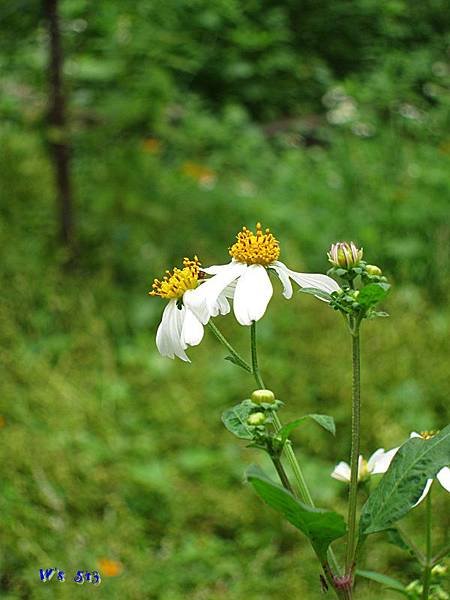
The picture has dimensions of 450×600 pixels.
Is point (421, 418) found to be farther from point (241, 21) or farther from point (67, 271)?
point (241, 21)

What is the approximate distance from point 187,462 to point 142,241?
1.01 metres

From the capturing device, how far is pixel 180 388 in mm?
2064

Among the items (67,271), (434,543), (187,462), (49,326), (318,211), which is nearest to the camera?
(434,543)

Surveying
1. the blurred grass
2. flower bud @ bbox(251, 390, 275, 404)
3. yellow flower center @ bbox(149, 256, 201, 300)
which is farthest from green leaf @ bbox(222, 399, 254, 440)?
the blurred grass

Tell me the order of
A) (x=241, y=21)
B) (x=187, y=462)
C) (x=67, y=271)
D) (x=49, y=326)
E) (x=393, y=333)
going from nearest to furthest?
(x=187, y=462) → (x=393, y=333) → (x=49, y=326) → (x=67, y=271) → (x=241, y=21)

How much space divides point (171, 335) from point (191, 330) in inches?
1.7

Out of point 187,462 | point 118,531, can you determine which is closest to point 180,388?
point 187,462

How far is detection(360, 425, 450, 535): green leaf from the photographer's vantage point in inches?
24.0

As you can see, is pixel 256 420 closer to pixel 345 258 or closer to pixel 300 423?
pixel 300 423

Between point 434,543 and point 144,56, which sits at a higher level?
point 144,56

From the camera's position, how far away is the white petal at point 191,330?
62cm

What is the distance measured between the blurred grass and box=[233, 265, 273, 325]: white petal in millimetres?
960

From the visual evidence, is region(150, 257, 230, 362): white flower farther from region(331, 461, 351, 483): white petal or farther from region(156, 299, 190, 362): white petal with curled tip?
region(331, 461, 351, 483): white petal

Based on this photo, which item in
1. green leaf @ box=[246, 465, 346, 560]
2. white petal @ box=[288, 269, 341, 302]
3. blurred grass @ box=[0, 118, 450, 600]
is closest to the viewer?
green leaf @ box=[246, 465, 346, 560]
